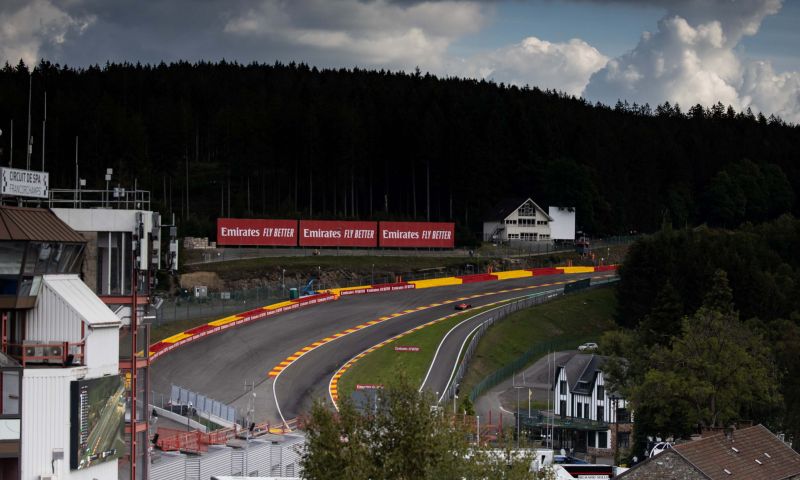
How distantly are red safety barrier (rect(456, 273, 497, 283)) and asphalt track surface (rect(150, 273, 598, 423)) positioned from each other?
37.8ft

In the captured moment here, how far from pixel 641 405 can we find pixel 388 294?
51811mm

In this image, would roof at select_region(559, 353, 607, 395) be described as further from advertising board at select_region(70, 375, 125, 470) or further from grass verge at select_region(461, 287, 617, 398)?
advertising board at select_region(70, 375, 125, 470)

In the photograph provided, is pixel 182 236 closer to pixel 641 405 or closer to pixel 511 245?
pixel 511 245

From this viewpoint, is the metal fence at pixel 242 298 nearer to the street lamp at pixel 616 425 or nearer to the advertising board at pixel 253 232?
the advertising board at pixel 253 232

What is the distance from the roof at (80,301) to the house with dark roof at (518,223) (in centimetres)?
15459

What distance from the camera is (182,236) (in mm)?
159750

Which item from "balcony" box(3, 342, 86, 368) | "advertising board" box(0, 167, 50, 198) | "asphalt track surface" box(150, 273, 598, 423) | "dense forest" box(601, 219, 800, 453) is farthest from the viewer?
"asphalt track surface" box(150, 273, 598, 423)

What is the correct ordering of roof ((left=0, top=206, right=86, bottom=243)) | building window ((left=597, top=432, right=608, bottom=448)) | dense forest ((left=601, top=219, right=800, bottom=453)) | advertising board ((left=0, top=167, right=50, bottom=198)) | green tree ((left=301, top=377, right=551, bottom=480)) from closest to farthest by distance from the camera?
roof ((left=0, top=206, right=86, bottom=243)) < advertising board ((left=0, top=167, right=50, bottom=198)) < green tree ((left=301, top=377, right=551, bottom=480)) < dense forest ((left=601, top=219, right=800, bottom=453)) < building window ((left=597, top=432, right=608, bottom=448))

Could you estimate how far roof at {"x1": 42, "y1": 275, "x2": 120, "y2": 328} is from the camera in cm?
3547

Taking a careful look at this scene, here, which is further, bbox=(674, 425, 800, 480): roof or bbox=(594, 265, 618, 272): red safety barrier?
bbox=(594, 265, 618, 272): red safety barrier

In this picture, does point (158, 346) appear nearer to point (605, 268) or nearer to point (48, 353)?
point (48, 353)

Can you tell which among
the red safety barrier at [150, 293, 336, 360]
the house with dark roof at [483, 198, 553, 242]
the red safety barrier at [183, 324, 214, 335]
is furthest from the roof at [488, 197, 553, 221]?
the red safety barrier at [183, 324, 214, 335]

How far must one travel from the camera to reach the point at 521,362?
4712 inches

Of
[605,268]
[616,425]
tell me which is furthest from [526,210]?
[616,425]
